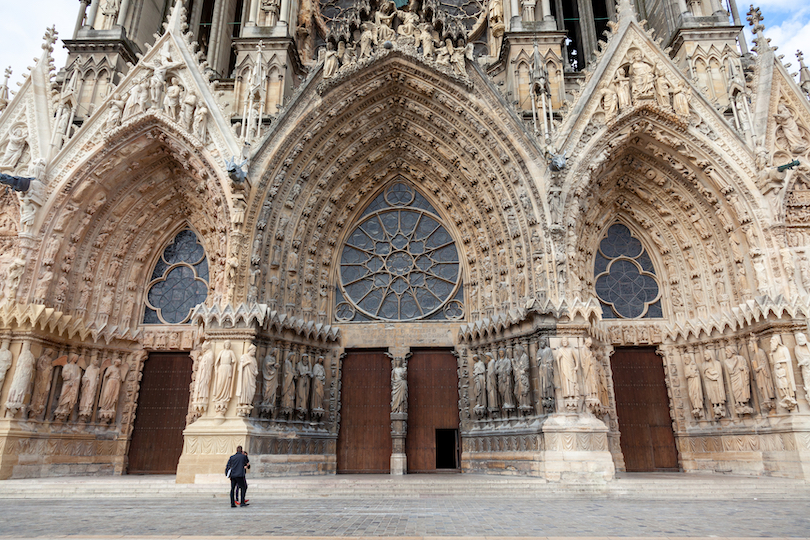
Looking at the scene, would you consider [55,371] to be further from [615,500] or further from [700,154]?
[700,154]

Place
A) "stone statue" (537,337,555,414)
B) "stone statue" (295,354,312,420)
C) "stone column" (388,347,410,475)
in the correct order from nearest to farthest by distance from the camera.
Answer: "stone statue" (537,337,555,414), "stone statue" (295,354,312,420), "stone column" (388,347,410,475)

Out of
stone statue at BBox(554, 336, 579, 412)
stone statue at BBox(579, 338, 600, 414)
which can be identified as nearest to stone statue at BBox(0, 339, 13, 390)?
stone statue at BBox(554, 336, 579, 412)

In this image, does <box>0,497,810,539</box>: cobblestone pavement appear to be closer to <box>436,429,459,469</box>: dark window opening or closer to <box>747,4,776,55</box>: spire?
<box>436,429,459,469</box>: dark window opening

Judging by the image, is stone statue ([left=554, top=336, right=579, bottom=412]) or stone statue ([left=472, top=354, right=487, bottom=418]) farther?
stone statue ([left=472, top=354, right=487, bottom=418])

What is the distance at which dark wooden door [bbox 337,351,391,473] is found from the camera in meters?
13.4

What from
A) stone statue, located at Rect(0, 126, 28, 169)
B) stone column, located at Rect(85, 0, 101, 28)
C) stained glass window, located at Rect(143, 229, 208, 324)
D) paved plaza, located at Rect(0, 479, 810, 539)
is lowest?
paved plaza, located at Rect(0, 479, 810, 539)

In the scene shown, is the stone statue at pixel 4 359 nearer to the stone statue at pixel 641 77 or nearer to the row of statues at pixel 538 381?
the row of statues at pixel 538 381

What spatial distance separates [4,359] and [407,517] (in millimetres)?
10027

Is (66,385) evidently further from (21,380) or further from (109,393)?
(21,380)

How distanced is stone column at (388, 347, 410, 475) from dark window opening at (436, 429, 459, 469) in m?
0.99

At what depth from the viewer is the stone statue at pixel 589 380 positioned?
11.4 meters

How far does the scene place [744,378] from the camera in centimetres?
1194

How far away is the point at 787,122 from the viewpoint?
1312 centimetres

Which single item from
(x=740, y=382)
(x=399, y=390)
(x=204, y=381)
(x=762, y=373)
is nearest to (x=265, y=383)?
(x=204, y=381)
